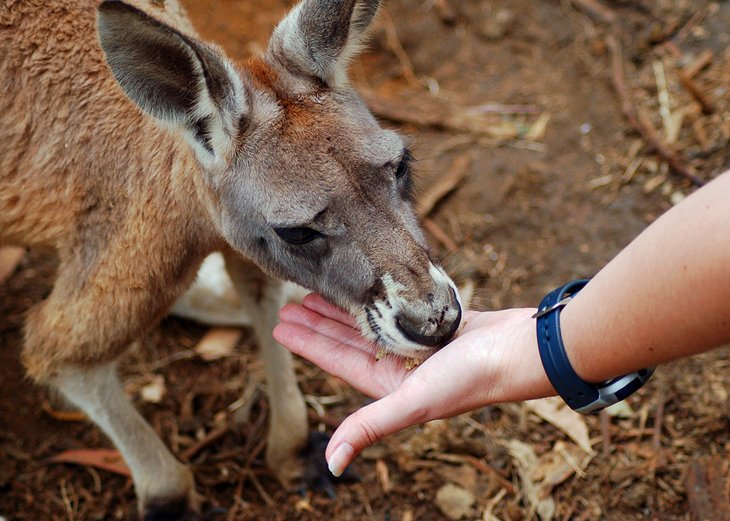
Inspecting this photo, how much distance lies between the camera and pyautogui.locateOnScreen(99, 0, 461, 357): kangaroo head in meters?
2.38

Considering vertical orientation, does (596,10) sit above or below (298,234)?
below

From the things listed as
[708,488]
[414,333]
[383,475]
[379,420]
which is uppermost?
[414,333]

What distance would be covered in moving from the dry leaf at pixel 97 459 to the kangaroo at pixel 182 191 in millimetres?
369

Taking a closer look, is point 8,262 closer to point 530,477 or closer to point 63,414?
point 63,414

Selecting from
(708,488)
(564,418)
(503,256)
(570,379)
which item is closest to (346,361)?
(570,379)

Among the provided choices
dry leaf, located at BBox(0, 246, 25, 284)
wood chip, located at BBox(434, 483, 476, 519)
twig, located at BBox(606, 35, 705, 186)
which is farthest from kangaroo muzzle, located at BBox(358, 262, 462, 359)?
dry leaf, located at BBox(0, 246, 25, 284)

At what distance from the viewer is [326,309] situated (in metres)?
2.77

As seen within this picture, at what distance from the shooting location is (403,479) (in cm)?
354

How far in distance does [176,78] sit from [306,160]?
48 cm

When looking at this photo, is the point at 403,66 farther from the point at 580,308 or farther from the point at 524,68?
the point at 580,308

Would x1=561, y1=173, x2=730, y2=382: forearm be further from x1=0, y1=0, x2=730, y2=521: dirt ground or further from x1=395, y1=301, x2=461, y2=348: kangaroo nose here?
x1=0, y1=0, x2=730, y2=521: dirt ground

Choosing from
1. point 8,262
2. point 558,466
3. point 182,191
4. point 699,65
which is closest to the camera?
point 182,191

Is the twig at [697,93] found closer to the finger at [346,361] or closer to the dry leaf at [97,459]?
the finger at [346,361]

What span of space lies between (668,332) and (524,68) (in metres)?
3.73
